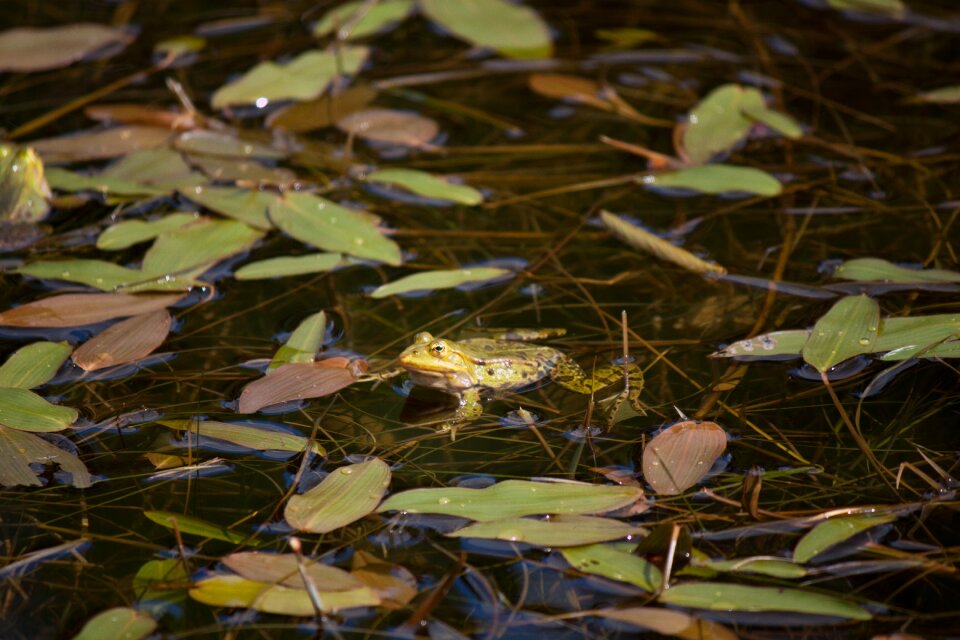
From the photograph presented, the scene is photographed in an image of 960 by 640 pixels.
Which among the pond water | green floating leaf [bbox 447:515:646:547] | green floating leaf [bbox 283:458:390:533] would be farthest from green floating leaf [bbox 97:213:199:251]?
green floating leaf [bbox 447:515:646:547]

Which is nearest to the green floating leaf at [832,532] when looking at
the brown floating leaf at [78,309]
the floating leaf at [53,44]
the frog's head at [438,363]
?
the frog's head at [438,363]

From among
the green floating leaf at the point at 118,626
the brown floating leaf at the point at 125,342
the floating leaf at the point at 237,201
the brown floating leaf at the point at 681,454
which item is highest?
the floating leaf at the point at 237,201

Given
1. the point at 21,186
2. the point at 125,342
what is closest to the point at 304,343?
the point at 125,342

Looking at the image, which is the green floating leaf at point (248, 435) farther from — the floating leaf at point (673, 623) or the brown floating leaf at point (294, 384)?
the floating leaf at point (673, 623)

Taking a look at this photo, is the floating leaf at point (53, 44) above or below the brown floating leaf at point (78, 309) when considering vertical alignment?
above

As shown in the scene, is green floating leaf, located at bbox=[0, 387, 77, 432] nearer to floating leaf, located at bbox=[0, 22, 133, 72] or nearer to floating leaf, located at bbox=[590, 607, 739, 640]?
floating leaf, located at bbox=[590, 607, 739, 640]

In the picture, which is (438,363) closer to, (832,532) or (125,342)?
(125,342)

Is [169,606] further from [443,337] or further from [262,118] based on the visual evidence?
[262,118]
